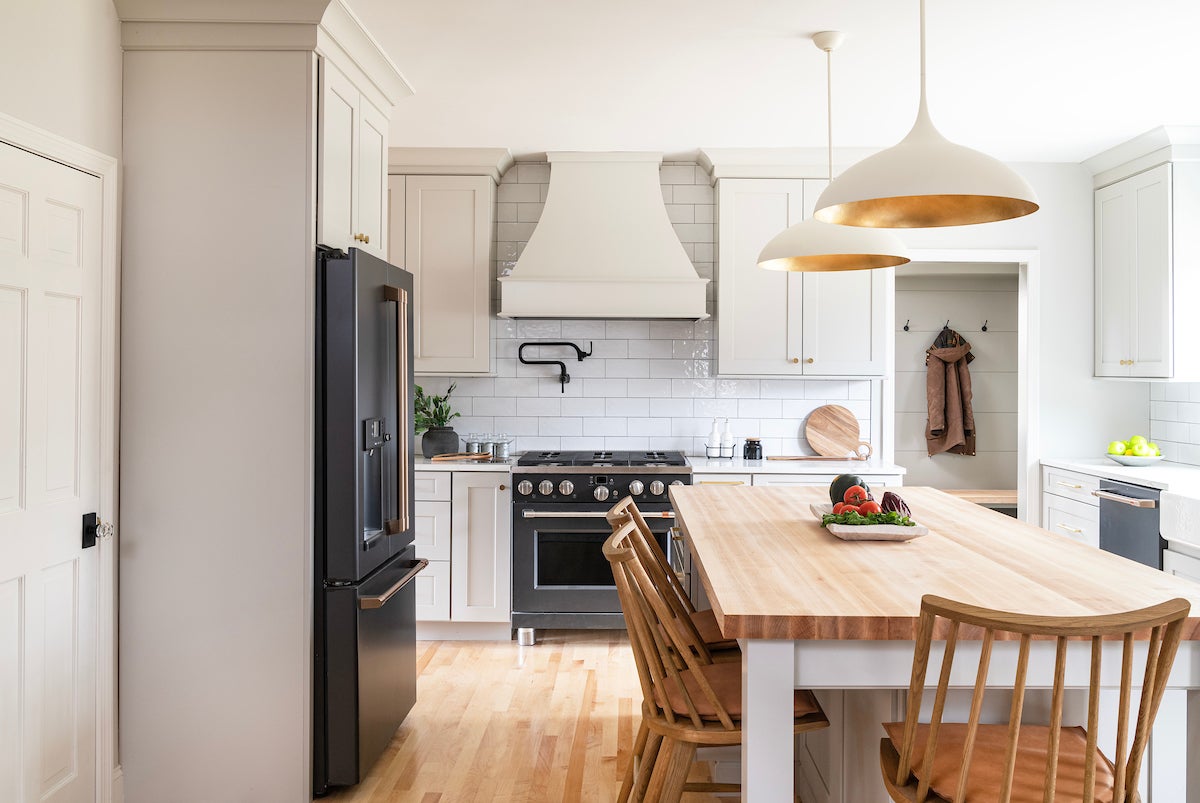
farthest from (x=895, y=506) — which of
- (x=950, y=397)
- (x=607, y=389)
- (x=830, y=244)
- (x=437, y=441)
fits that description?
(x=950, y=397)

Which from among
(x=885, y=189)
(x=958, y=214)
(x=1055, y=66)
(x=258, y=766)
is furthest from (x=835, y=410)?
(x=258, y=766)

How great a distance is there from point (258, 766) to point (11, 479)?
1.15 metres

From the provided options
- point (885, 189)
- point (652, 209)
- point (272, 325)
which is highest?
point (652, 209)

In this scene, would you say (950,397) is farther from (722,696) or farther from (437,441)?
(722,696)

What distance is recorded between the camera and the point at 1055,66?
3309 mm

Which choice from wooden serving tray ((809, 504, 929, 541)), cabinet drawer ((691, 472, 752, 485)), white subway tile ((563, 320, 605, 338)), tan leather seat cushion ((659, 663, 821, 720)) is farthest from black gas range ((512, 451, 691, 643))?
tan leather seat cushion ((659, 663, 821, 720))

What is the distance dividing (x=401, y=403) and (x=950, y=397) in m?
4.86

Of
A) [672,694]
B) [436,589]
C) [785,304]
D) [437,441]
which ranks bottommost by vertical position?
[436,589]

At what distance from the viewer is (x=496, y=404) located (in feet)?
16.1

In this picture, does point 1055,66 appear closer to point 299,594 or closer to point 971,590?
point 971,590

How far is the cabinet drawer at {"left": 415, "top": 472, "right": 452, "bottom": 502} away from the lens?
427cm

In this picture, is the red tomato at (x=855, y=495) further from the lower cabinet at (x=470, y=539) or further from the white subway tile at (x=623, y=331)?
the white subway tile at (x=623, y=331)

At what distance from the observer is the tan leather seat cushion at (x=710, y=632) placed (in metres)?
2.37

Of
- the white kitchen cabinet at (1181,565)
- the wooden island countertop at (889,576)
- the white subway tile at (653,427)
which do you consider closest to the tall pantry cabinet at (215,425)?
the wooden island countertop at (889,576)
